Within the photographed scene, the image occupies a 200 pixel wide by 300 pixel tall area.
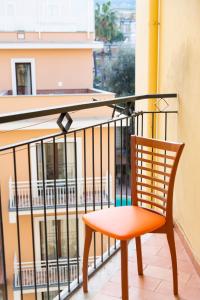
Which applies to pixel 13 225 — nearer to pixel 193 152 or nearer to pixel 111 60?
pixel 193 152

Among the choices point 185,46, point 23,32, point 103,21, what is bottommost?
point 185,46

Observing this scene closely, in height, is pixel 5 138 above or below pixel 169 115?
below

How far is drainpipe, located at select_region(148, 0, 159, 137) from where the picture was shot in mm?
3316

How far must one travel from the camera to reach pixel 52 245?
676 centimetres

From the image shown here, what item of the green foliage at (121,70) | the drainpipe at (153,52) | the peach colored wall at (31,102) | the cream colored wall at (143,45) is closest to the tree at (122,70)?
the green foliage at (121,70)

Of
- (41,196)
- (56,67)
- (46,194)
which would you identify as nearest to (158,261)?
(41,196)

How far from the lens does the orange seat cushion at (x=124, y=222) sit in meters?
1.69

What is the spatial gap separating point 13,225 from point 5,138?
5.10ft

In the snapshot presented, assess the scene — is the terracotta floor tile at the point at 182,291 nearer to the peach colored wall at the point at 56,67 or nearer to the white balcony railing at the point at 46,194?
the white balcony railing at the point at 46,194

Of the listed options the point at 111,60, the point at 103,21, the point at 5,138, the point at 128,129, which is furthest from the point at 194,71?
the point at 103,21

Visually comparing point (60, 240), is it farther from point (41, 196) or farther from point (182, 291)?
point (182, 291)

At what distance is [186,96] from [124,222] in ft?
3.73

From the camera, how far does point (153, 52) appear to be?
11.0ft

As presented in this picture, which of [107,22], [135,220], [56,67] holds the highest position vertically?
[107,22]
